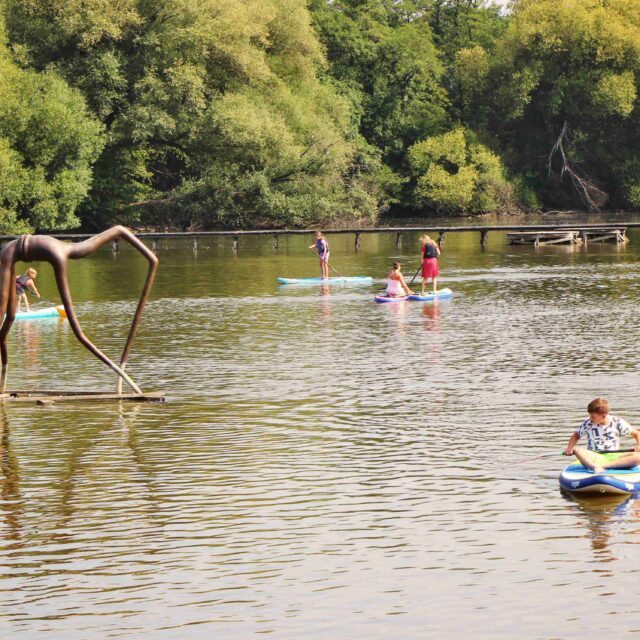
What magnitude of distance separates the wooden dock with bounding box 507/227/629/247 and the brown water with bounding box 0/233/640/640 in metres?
35.9

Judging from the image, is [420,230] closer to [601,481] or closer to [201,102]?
[201,102]

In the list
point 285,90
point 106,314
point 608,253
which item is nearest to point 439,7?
point 285,90

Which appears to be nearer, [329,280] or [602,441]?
[602,441]

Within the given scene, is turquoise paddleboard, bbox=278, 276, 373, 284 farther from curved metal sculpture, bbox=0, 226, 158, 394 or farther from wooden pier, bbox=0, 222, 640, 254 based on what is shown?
curved metal sculpture, bbox=0, 226, 158, 394

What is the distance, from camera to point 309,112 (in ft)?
237

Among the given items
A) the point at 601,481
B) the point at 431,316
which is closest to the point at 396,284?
→ the point at 431,316

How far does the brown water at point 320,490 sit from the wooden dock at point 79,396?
186 mm

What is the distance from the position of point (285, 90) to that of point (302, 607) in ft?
206

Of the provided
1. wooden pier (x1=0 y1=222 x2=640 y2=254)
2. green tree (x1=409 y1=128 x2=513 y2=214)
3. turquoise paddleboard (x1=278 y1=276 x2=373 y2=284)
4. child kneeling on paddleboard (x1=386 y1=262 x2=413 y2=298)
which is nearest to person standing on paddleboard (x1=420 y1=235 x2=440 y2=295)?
child kneeling on paddleboard (x1=386 y1=262 x2=413 y2=298)

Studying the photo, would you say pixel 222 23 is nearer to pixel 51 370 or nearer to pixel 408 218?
pixel 408 218

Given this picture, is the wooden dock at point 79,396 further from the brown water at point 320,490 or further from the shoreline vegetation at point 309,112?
the shoreline vegetation at point 309,112

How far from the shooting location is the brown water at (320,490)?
32.8ft

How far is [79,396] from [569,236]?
48.3 m

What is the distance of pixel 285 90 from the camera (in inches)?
2798
